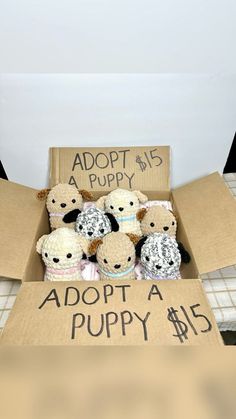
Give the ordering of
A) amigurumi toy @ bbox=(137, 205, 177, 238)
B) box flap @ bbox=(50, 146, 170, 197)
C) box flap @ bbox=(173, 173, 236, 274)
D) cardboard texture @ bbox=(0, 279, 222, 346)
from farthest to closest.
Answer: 1. box flap @ bbox=(50, 146, 170, 197)
2. amigurumi toy @ bbox=(137, 205, 177, 238)
3. box flap @ bbox=(173, 173, 236, 274)
4. cardboard texture @ bbox=(0, 279, 222, 346)

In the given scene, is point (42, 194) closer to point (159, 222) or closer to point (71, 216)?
point (71, 216)

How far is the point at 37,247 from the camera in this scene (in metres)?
0.74

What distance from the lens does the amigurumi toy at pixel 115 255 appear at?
0.69 meters

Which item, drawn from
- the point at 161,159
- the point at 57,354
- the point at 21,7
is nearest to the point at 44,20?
the point at 21,7

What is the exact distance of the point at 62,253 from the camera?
72 centimetres

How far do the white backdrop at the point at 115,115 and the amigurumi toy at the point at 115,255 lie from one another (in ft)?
1.04

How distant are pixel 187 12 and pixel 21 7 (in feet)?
1.15

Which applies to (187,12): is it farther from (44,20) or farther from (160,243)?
(160,243)

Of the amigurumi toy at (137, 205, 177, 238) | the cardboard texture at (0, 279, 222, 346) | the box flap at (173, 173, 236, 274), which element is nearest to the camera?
the cardboard texture at (0, 279, 222, 346)

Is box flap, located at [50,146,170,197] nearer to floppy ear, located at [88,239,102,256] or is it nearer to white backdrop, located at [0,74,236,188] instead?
white backdrop, located at [0,74,236,188]

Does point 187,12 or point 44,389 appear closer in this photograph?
point 44,389

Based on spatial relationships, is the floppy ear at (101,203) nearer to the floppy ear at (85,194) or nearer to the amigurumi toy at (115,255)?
the floppy ear at (85,194)

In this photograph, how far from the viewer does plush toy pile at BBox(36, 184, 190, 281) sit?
700mm

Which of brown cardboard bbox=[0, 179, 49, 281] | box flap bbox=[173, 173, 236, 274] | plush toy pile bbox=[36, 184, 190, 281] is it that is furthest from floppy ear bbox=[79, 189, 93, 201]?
box flap bbox=[173, 173, 236, 274]
